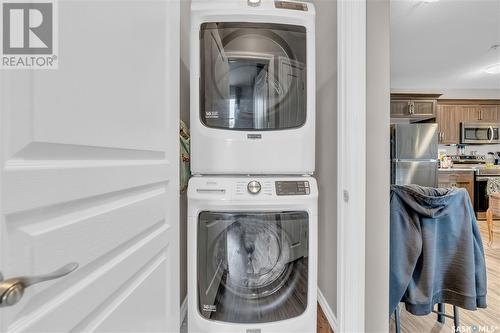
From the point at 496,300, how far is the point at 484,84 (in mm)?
4727

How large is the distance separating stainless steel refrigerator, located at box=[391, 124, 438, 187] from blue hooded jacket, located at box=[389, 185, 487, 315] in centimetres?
245

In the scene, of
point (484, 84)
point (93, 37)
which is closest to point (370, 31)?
point (93, 37)

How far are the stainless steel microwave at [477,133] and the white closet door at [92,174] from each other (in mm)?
6146

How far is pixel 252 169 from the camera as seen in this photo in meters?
1.34

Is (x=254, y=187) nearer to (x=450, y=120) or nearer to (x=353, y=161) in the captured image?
(x=353, y=161)

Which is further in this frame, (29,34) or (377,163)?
(377,163)

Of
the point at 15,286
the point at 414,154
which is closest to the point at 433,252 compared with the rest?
the point at 15,286

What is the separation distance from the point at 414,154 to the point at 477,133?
2.64m

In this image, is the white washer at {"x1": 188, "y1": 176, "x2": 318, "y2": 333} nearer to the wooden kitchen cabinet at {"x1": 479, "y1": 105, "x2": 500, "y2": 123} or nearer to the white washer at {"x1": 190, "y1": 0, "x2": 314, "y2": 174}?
the white washer at {"x1": 190, "y1": 0, "x2": 314, "y2": 174}

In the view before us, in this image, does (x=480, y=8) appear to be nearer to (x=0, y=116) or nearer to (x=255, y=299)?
(x=255, y=299)

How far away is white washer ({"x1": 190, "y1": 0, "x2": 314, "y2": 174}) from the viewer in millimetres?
1330

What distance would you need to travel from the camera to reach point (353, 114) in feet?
3.97

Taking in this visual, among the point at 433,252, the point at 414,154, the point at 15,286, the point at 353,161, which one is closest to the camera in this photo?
the point at 15,286

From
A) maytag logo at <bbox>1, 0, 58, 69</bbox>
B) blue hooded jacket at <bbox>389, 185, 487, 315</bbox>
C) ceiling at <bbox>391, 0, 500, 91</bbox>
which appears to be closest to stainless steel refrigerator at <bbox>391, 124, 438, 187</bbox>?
ceiling at <bbox>391, 0, 500, 91</bbox>
